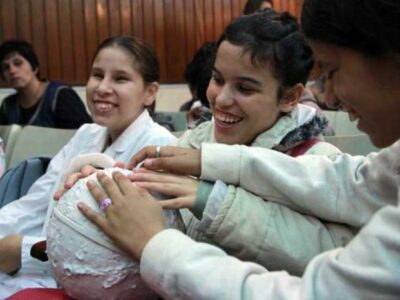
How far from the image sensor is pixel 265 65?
1.32 metres

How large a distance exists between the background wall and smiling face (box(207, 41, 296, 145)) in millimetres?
4899

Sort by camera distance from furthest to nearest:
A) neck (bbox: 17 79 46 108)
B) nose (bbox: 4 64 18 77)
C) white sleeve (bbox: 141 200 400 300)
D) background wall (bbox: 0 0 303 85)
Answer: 1. background wall (bbox: 0 0 303 85)
2. nose (bbox: 4 64 18 77)
3. neck (bbox: 17 79 46 108)
4. white sleeve (bbox: 141 200 400 300)

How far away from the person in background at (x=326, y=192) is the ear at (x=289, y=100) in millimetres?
377

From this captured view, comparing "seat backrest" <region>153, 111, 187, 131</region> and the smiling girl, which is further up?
the smiling girl

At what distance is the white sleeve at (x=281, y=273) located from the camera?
59cm

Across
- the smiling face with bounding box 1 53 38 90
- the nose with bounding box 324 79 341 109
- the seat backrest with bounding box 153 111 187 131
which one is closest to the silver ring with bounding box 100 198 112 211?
the nose with bounding box 324 79 341 109

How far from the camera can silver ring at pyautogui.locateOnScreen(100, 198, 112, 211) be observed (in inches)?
33.6

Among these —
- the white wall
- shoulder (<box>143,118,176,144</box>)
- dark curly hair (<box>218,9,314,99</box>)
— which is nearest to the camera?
dark curly hair (<box>218,9,314,99</box>)

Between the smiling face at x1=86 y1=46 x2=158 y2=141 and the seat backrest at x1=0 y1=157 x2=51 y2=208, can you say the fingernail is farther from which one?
the seat backrest at x1=0 y1=157 x2=51 y2=208

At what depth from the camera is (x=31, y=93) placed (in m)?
3.94

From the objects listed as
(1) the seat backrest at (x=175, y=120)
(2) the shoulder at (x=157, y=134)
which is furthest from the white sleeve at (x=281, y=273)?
(1) the seat backrest at (x=175, y=120)

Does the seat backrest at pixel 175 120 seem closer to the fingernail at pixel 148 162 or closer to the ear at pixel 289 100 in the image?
the ear at pixel 289 100

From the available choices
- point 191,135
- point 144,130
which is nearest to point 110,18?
point 144,130

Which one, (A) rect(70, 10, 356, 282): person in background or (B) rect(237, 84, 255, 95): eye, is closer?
(A) rect(70, 10, 356, 282): person in background
